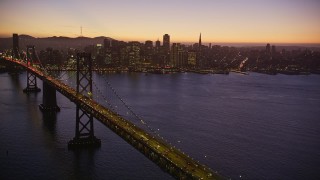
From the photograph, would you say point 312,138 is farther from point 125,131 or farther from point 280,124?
point 125,131

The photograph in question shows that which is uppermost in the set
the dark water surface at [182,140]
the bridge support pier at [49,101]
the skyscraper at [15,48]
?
the skyscraper at [15,48]

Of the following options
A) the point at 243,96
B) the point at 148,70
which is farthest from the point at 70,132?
the point at 148,70

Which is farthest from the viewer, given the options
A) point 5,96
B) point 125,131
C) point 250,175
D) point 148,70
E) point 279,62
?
point 279,62

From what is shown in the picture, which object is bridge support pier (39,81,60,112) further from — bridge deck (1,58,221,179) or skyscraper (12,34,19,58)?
skyscraper (12,34,19,58)

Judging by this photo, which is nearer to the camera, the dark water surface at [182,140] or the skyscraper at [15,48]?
the dark water surface at [182,140]

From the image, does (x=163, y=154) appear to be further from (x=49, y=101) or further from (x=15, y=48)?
(x=15, y=48)

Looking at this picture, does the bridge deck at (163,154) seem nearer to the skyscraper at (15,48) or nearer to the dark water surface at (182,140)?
the dark water surface at (182,140)

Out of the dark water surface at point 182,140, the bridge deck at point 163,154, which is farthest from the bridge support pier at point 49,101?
the bridge deck at point 163,154

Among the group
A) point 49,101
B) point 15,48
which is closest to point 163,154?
point 49,101

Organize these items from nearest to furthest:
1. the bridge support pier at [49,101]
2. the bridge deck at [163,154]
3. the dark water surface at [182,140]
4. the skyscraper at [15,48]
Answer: the bridge deck at [163,154]
the dark water surface at [182,140]
the bridge support pier at [49,101]
the skyscraper at [15,48]
